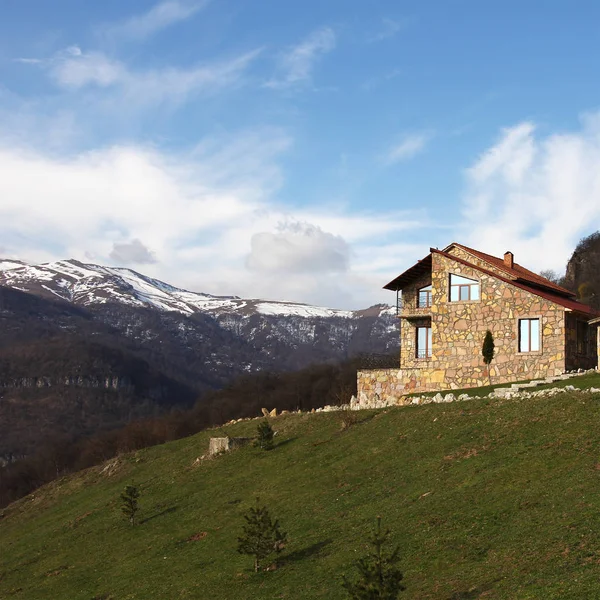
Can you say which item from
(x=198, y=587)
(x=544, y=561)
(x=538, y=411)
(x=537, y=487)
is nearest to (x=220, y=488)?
(x=198, y=587)

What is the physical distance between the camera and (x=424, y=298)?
50.7m

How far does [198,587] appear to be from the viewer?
22984 mm

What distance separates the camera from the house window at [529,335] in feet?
143

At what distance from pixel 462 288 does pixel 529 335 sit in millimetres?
5057

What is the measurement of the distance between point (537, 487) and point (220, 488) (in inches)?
637

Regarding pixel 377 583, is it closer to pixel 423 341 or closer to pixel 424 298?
pixel 423 341

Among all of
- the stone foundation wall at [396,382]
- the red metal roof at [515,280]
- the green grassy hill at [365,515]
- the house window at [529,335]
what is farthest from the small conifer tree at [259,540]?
the red metal roof at [515,280]

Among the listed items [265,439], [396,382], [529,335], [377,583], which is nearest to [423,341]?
[396,382]

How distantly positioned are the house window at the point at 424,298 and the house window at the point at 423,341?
5.11ft

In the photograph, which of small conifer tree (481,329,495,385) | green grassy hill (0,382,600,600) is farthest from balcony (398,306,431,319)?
green grassy hill (0,382,600,600)

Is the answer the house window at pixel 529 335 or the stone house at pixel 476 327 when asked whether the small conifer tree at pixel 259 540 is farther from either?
the house window at pixel 529 335

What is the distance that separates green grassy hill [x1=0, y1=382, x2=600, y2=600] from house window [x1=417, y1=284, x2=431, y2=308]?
12.0 meters

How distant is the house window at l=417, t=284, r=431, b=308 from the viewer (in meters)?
50.5

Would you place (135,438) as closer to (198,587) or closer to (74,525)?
(74,525)
